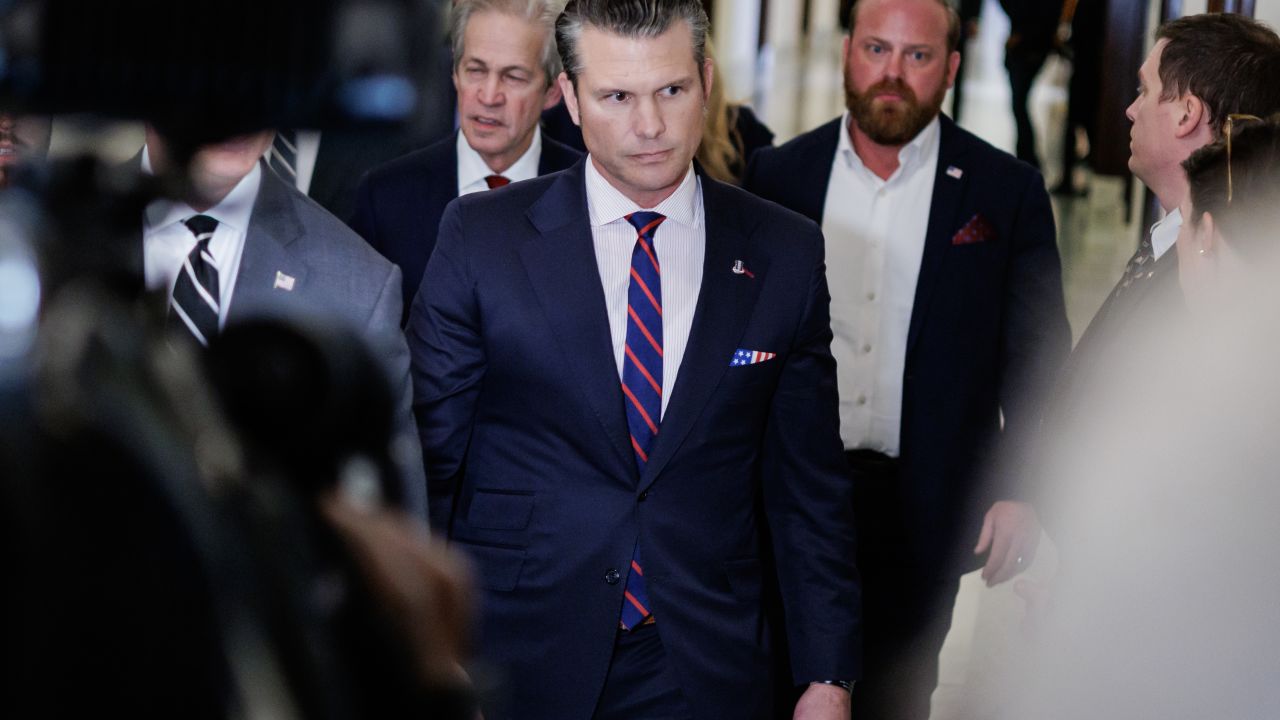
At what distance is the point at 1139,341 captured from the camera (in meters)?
2.55

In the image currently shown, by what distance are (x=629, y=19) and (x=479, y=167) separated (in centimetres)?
117

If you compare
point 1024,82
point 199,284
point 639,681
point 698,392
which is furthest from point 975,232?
point 1024,82

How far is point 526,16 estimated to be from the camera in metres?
3.56

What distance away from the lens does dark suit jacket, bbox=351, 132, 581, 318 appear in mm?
3494

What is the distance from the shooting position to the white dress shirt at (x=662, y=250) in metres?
2.55

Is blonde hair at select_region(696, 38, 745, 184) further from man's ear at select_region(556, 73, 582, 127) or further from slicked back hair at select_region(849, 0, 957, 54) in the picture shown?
man's ear at select_region(556, 73, 582, 127)

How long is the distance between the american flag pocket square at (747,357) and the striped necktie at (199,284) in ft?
2.72

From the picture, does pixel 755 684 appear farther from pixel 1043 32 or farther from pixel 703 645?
pixel 1043 32

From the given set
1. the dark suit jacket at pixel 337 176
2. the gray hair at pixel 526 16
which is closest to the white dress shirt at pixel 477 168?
the gray hair at pixel 526 16

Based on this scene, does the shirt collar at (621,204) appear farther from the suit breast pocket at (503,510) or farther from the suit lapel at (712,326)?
the suit breast pocket at (503,510)

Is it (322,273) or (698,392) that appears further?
(698,392)

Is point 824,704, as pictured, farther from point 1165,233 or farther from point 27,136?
point 27,136

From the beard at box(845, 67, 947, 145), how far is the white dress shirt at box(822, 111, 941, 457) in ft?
0.17

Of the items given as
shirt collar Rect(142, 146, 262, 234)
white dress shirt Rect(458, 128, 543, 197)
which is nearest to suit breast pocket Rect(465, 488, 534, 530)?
shirt collar Rect(142, 146, 262, 234)
